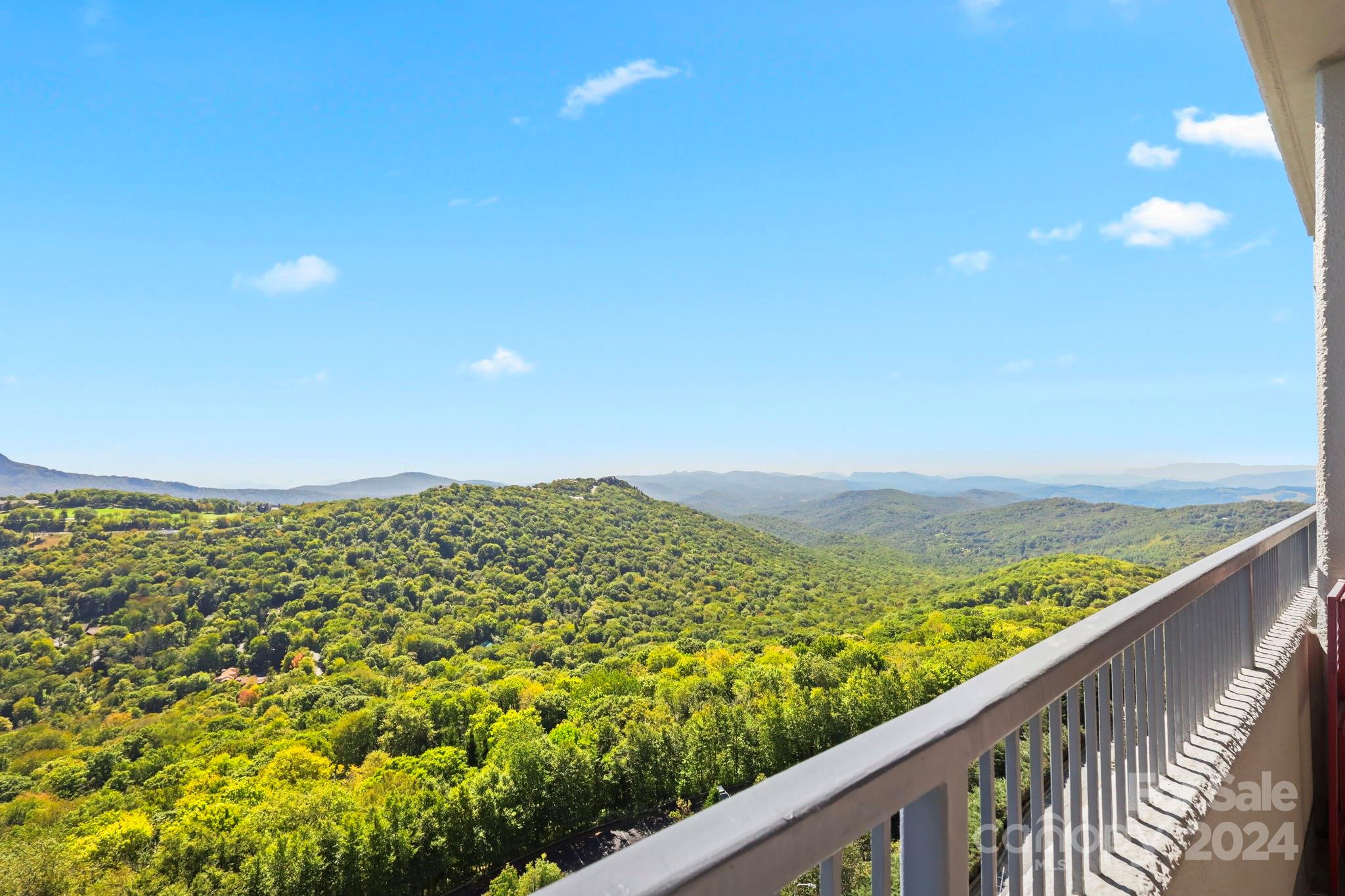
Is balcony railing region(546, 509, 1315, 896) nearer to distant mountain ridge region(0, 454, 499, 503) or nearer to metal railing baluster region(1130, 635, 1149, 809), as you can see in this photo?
metal railing baluster region(1130, 635, 1149, 809)

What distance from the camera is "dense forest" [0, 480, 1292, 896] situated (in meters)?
22.4

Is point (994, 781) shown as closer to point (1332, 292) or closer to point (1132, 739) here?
point (1132, 739)

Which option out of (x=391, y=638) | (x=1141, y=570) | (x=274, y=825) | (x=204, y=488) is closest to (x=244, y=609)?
(x=391, y=638)

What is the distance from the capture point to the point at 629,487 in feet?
308

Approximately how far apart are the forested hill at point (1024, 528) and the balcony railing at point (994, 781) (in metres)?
66.1

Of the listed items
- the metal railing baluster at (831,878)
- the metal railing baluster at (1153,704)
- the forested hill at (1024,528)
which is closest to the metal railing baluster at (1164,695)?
the metal railing baluster at (1153,704)

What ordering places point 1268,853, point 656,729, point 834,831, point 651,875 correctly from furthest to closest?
point 656,729
point 1268,853
point 834,831
point 651,875

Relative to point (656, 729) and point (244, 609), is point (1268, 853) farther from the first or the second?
point (244, 609)

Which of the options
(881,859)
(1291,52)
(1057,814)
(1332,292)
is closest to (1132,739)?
(1057,814)

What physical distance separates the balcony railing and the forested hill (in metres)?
66.1

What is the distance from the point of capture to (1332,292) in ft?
8.53

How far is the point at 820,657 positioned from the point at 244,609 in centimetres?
4123

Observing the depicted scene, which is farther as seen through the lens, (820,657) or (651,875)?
(820,657)

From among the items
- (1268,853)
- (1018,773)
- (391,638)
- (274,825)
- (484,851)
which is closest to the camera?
(1018,773)
